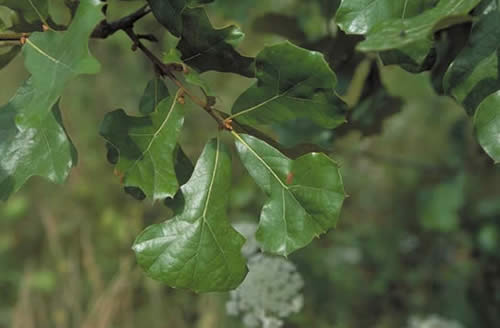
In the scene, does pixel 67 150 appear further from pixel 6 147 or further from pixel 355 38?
pixel 355 38

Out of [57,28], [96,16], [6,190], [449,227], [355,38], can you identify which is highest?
[96,16]

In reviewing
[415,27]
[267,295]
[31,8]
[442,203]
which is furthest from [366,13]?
[442,203]

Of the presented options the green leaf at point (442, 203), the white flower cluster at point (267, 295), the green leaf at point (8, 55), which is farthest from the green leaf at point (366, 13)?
the green leaf at point (442, 203)

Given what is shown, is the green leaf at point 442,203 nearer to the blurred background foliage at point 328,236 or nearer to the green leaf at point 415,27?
the blurred background foliage at point 328,236

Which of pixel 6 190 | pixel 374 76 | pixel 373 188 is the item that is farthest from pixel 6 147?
pixel 373 188

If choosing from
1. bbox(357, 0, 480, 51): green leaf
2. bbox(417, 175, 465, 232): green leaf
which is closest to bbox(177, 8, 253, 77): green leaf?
bbox(357, 0, 480, 51): green leaf

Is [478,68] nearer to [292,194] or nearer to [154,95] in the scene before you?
[292,194]

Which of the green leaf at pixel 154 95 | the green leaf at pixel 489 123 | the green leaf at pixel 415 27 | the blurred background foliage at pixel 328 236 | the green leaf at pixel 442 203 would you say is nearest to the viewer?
the green leaf at pixel 415 27
